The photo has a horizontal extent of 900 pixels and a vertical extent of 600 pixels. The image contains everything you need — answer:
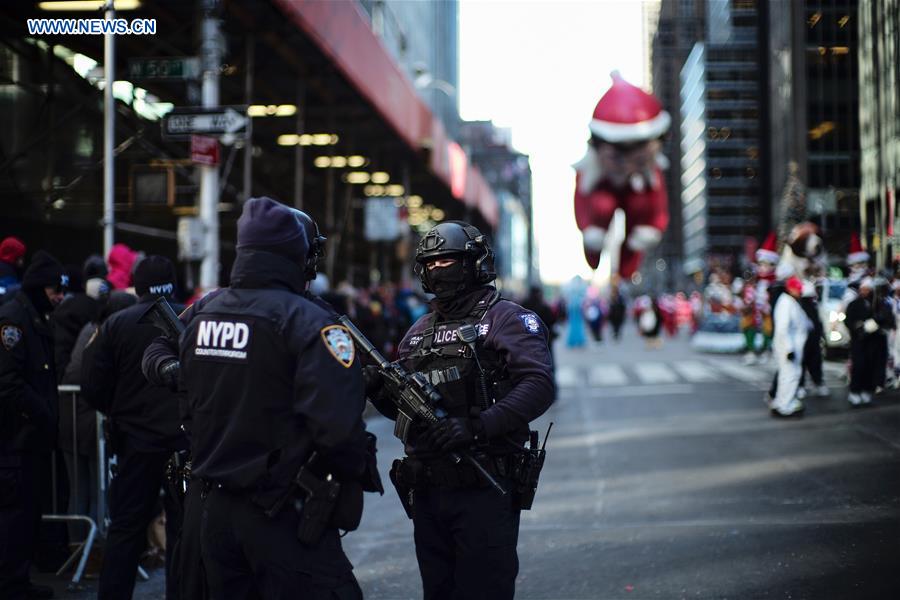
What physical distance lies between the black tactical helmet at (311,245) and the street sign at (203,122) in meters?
6.20

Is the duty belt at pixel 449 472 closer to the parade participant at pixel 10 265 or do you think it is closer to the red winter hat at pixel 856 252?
the red winter hat at pixel 856 252

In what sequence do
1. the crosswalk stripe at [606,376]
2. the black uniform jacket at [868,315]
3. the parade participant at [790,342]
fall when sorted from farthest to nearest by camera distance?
the crosswalk stripe at [606,376] < the parade participant at [790,342] < the black uniform jacket at [868,315]

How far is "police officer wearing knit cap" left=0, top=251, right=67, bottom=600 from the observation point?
549cm

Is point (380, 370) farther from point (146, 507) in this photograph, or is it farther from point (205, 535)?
point (146, 507)

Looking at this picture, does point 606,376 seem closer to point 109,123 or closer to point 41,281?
point 109,123

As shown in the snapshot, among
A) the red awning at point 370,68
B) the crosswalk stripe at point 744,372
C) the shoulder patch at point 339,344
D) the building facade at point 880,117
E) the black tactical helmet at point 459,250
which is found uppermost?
the red awning at point 370,68

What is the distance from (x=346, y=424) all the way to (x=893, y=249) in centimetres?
328

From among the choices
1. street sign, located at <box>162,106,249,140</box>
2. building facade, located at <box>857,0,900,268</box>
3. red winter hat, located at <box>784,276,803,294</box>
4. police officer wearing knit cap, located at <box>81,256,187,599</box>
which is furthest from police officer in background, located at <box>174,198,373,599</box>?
red winter hat, located at <box>784,276,803,294</box>

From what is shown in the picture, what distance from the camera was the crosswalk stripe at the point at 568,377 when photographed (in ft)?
62.4

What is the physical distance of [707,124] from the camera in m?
3.94

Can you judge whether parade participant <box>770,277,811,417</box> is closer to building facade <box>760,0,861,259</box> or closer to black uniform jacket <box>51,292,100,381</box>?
building facade <box>760,0,861,259</box>

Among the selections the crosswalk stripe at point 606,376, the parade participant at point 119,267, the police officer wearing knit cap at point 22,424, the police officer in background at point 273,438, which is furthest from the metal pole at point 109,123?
the crosswalk stripe at point 606,376

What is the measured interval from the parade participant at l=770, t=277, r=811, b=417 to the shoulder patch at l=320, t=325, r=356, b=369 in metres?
9.54

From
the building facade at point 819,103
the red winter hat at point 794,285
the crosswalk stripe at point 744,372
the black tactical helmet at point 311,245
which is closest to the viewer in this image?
Answer: the black tactical helmet at point 311,245
